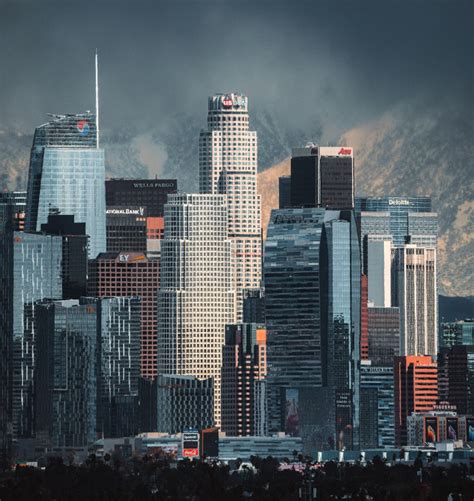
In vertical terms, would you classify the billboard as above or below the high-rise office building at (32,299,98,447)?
below

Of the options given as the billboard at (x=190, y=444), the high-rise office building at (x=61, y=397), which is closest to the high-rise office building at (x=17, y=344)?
the high-rise office building at (x=61, y=397)

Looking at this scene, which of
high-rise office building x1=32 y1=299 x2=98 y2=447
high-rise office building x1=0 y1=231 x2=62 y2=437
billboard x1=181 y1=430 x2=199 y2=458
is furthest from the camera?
billboard x1=181 y1=430 x2=199 y2=458

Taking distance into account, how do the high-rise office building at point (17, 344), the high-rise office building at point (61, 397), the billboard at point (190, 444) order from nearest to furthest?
1. the high-rise office building at point (17, 344)
2. the high-rise office building at point (61, 397)
3. the billboard at point (190, 444)


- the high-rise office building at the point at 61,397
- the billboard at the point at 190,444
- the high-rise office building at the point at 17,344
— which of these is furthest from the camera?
the billboard at the point at 190,444

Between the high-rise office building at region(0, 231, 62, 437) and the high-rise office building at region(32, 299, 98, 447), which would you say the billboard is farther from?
the high-rise office building at region(0, 231, 62, 437)

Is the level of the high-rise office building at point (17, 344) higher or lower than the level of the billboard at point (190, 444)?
higher

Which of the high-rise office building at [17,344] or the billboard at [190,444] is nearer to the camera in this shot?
the high-rise office building at [17,344]

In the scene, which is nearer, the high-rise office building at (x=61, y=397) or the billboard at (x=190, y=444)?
the high-rise office building at (x=61, y=397)

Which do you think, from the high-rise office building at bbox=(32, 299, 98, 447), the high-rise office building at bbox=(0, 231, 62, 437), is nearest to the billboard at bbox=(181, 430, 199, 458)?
the high-rise office building at bbox=(32, 299, 98, 447)

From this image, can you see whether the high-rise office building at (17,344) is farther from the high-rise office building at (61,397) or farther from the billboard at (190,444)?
the billboard at (190,444)

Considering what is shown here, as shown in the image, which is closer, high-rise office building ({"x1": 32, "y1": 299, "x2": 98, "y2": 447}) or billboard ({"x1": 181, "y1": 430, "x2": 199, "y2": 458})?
high-rise office building ({"x1": 32, "y1": 299, "x2": 98, "y2": 447})

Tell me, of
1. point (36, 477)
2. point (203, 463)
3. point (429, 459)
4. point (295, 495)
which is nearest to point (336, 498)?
point (295, 495)

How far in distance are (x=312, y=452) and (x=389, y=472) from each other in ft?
91.7

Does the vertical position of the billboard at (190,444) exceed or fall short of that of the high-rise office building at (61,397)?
it falls short
